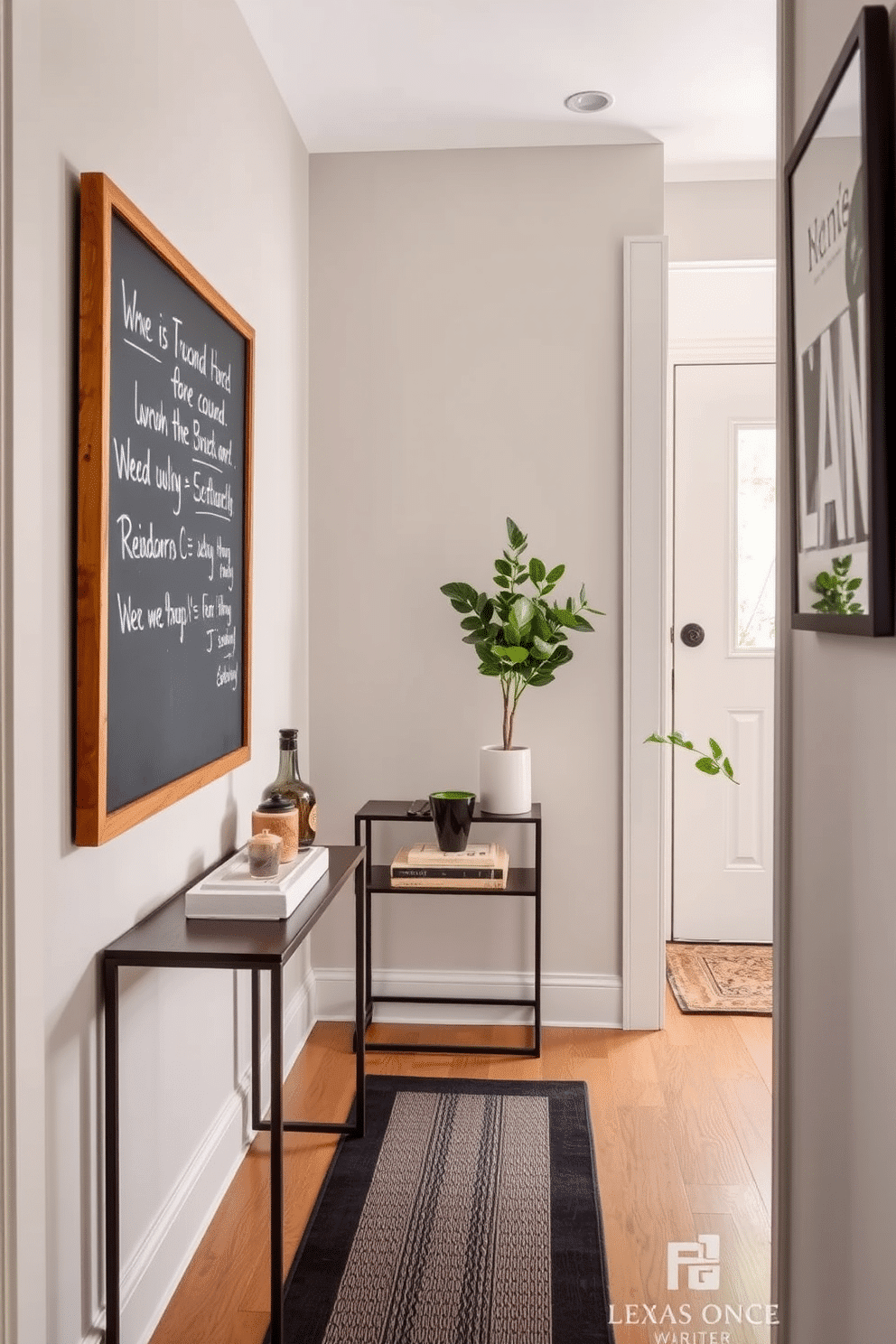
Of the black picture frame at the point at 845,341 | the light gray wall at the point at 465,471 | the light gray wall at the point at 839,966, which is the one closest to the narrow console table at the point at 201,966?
the light gray wall at the point at 839,966

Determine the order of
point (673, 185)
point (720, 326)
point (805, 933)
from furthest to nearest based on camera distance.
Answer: point (720, 326)
point (673, 185)
point (805, 933)

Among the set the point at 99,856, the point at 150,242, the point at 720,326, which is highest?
the point at 720,326

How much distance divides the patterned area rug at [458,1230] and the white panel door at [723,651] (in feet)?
4.52

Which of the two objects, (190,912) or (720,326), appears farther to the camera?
(720,326)

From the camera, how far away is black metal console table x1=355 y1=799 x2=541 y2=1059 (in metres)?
2.88

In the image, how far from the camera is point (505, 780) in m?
2.95

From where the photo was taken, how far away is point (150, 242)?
1.75 meters

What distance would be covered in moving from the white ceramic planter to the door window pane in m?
1.31

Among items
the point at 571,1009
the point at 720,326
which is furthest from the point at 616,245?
the point at 571,1009

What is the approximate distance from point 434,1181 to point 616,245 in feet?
8.28

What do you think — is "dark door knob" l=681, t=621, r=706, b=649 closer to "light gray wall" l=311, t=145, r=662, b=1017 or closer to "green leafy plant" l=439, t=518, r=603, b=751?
"light gray wall" l=311, t=145, r=662, b=1017

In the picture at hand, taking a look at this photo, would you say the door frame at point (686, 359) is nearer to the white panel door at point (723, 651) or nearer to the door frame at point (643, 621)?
the white panel door at point (723, 651)

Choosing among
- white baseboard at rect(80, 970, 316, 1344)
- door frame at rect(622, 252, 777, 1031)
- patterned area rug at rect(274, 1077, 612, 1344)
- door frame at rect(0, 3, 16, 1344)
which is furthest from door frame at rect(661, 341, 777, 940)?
door frame at rect(0, 3, 16, 1344)

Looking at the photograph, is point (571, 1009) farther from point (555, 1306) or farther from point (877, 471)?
point (877, 471)
